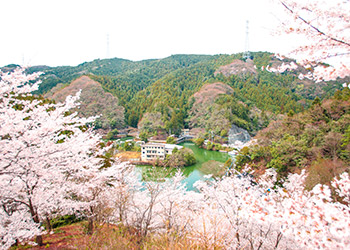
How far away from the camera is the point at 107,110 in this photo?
34.4 m

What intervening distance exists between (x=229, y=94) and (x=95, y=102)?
72.2ft

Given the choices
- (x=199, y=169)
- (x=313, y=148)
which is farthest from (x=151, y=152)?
(x=313, y=148)

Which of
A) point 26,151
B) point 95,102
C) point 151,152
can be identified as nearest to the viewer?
point 26,151

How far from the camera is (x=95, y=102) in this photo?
33969 millimetres

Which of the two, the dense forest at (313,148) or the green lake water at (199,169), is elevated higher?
the dense forest at (313,148)

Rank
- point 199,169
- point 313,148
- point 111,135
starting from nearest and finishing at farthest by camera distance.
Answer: point 313,148
point 199,169
point 111,135

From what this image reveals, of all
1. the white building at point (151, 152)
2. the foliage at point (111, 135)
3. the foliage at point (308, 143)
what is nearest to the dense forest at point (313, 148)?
the foliage at point (308, 143)

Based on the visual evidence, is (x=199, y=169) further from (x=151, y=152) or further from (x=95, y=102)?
(x=95, y=102)

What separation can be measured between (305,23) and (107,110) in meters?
34.8

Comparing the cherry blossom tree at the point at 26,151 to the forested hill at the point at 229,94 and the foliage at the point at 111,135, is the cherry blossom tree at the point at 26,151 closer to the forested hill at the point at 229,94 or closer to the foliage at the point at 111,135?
the forested hill at the point at 229,94

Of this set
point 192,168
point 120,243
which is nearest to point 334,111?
point 192,168

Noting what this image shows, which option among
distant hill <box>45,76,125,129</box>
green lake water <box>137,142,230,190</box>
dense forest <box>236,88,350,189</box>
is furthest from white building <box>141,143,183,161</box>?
distant hill <box>45,76,125,129</box>

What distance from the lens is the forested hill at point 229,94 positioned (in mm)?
29891

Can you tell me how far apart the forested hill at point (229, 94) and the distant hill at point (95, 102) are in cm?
262
